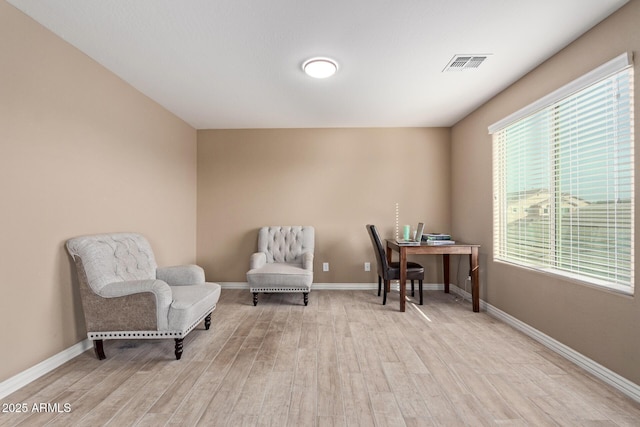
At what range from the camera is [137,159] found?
3.01 meters

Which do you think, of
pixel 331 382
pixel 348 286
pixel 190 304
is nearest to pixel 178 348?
pixel 190 304

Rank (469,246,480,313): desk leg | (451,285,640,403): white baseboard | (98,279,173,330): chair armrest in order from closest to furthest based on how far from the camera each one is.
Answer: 1. (451,285,640,403): white baseboard
2. (98,279,173,330): chair armrest
3. (469,246,480,313): desk leg

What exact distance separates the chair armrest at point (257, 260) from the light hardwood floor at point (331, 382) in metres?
0.90

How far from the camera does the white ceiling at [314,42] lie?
1827 mm

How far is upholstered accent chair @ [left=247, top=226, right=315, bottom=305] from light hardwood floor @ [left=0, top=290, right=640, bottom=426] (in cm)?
62

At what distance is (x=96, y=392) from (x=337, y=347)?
162 cm

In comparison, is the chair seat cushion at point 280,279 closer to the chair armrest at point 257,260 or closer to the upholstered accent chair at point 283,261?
the upholstered accent chair at point 283,261

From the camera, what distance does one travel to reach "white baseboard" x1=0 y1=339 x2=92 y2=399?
5.74ft

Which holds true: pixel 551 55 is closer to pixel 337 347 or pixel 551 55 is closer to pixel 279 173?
pixel 337 347

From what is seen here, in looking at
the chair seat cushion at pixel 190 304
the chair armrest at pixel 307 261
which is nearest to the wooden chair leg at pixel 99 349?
the chair seat cushion at pixel 190 304

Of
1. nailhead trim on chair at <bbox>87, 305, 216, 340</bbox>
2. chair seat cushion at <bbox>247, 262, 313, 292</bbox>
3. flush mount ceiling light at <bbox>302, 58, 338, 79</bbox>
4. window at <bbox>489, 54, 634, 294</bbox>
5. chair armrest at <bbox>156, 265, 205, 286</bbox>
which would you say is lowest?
nailhead trim on chair at <bbox>87, 305, 216, 340</bbox>

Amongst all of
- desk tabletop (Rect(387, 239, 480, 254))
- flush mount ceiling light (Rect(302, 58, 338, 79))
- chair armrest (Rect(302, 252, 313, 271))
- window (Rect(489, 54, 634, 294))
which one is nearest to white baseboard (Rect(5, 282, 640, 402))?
window (Rect(489, 54, 634, 294))

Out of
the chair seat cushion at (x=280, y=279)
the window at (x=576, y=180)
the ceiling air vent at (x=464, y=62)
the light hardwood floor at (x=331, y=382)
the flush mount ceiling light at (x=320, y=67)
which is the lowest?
the light hardwood floor at (x=331, y=382)

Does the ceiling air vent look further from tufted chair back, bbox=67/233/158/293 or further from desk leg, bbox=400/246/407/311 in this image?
tufted chair back, bbox=67/233/158/293
